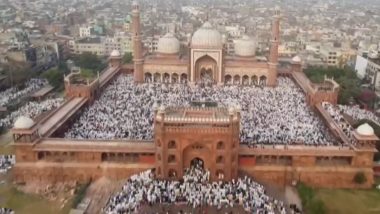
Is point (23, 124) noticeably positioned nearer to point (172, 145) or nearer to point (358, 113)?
point (172, 145)

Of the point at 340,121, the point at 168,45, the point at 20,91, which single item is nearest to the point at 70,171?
the point at 340,121

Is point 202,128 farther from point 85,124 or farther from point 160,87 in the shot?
point 160,87

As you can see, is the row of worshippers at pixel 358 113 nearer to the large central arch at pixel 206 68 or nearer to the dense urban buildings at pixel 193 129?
the dense urban buildings at pixel 193 129

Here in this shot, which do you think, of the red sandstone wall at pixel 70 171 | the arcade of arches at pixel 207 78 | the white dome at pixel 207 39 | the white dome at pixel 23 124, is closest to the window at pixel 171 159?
the red sandstone wall at pixel 70 171

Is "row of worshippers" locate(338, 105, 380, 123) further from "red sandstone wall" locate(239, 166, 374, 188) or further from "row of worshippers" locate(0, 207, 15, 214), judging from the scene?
"row of worshippers" locate(0, 207, 15, 214)

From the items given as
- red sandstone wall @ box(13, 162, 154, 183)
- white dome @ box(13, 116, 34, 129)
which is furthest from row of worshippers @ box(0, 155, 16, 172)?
white dome @ box(13, 116, 34, 129)

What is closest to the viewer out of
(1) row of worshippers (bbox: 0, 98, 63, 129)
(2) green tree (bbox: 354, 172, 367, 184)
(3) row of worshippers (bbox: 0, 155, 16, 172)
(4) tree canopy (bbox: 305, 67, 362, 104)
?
(2) green tree (bbox: 354, 172, 367, 184)
